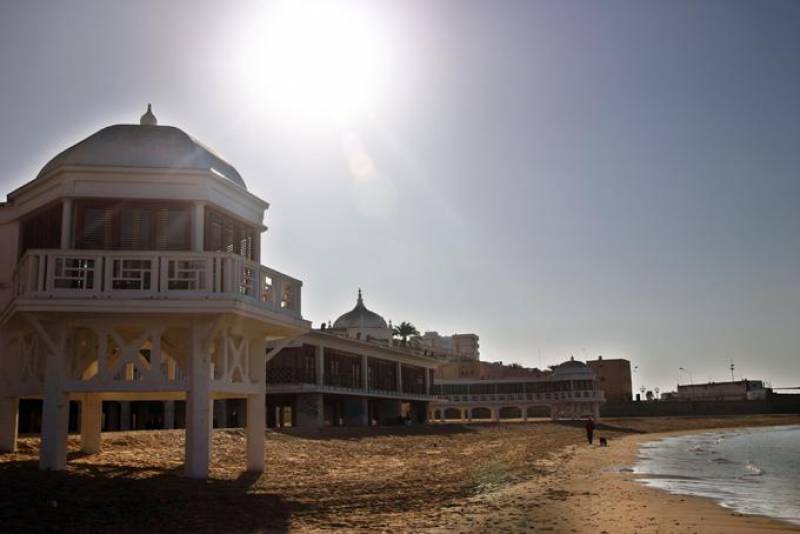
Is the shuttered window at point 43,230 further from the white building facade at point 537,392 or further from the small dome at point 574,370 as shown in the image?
the small dome at point 574,370

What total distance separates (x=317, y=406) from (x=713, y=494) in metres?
29.0

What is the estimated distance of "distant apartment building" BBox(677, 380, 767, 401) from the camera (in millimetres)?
134800

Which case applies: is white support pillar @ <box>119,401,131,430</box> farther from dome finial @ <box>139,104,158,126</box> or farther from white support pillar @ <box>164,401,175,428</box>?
dome finial @ <box>139,104,158,126</box>

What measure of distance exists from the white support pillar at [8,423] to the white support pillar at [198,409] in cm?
585

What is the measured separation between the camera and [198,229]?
16953 millimetres

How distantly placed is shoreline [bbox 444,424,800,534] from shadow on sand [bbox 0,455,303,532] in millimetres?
4056

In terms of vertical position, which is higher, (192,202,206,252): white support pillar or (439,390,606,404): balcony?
(192,202,206,252): white support pillar

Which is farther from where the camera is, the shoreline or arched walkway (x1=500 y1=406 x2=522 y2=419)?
arched walkway (x1=500 y1=406 x2=522 y2=419)

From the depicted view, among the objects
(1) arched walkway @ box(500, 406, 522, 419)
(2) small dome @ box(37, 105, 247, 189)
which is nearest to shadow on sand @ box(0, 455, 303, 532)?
(2) small dome @ box(37, 105, 247, 189)

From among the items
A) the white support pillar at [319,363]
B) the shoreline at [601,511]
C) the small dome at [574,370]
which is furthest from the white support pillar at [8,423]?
the small dome at [574,370]

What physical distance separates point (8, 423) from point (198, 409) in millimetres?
6538

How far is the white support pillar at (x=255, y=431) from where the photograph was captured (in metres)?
18.9

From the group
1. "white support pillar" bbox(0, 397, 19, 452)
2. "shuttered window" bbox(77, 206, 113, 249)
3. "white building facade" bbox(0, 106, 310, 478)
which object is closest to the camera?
"white building facade" bbox(0, 106, 310, 478)

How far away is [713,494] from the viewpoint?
916 inches
